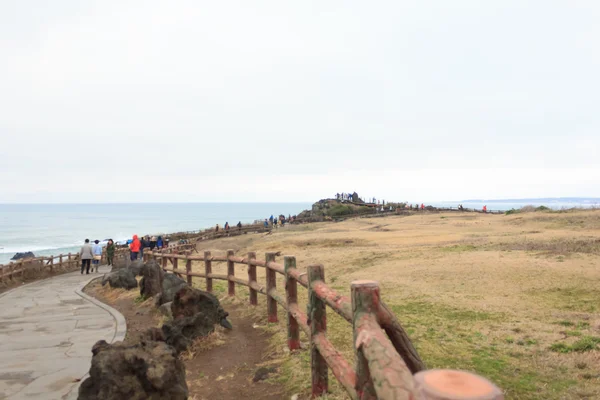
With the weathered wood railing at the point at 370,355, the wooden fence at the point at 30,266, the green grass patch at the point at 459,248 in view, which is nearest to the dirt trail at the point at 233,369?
the weathered wood railing at the point at 370,355

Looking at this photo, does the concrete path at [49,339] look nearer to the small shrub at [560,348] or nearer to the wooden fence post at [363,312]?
the wooden fence post at [363,312]

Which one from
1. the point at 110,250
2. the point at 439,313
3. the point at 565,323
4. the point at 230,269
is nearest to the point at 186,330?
the point at 230,269

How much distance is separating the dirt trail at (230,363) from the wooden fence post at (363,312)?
88.3 inches

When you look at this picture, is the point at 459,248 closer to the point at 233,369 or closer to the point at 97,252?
the point at 233,369

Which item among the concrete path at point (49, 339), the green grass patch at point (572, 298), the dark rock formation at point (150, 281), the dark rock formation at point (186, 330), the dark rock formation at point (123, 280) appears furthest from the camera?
the dark rock formation at point (123, 280)

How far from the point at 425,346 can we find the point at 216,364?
10.00 ft

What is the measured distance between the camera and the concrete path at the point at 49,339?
5.45m

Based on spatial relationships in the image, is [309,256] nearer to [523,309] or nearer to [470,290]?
[470,290]

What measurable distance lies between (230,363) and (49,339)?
3.69 metres

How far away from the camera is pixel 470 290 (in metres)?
9.67

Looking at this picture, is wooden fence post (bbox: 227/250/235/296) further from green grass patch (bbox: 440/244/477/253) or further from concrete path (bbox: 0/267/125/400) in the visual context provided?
green grass patch (bbox: 440/244/477/253)

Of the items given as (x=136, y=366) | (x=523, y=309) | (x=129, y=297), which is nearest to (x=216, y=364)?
(x=136, y=366)

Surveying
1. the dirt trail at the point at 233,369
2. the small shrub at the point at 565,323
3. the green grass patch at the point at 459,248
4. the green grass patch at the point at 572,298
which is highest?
the green grass patch at the point at 459,248

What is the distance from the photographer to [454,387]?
1255mm
